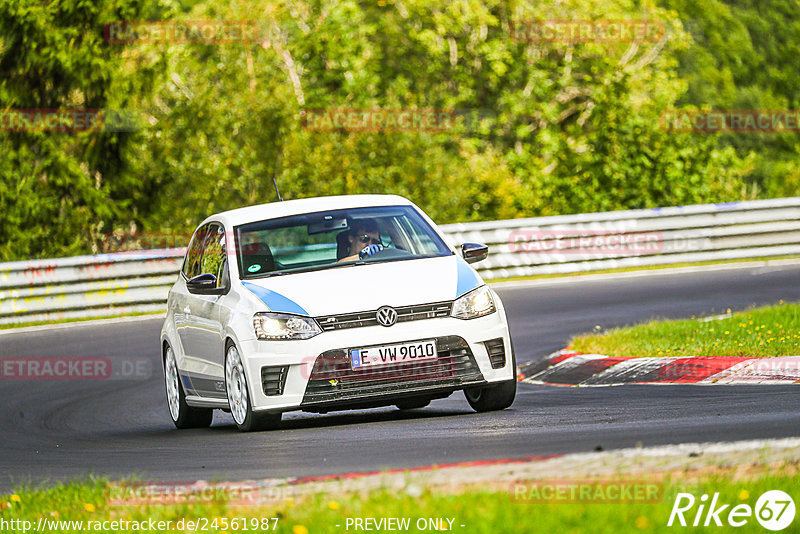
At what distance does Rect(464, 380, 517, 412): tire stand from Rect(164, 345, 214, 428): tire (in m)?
2.29

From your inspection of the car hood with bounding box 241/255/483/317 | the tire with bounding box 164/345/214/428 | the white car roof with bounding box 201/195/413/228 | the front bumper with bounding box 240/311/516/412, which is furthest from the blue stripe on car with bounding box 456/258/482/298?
the tire with bounding box 164/345/214/428

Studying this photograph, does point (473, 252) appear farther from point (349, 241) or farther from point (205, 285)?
point (205, 285)

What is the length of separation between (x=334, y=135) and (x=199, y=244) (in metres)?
16.5

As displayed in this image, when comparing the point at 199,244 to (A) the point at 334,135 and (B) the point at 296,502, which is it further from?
(A) the point at 334,135

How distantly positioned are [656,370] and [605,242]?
11.2 meters

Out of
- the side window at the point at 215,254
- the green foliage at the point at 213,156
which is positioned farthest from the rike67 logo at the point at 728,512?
the green foliage at the point at 213,156

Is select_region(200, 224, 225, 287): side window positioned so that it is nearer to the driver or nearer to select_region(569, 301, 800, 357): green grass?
the driver

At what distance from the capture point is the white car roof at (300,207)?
424 inches

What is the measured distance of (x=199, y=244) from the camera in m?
11.6

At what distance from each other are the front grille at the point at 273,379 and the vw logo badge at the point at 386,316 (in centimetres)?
68

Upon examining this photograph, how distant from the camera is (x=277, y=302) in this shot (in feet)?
30.9

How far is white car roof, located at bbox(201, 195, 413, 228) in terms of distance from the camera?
10758mm

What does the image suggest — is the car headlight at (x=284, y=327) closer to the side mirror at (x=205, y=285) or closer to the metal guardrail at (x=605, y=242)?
the side mirror at (x=205, y=285)

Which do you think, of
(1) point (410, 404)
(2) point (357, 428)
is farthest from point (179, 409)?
(2) point (357, 428)
